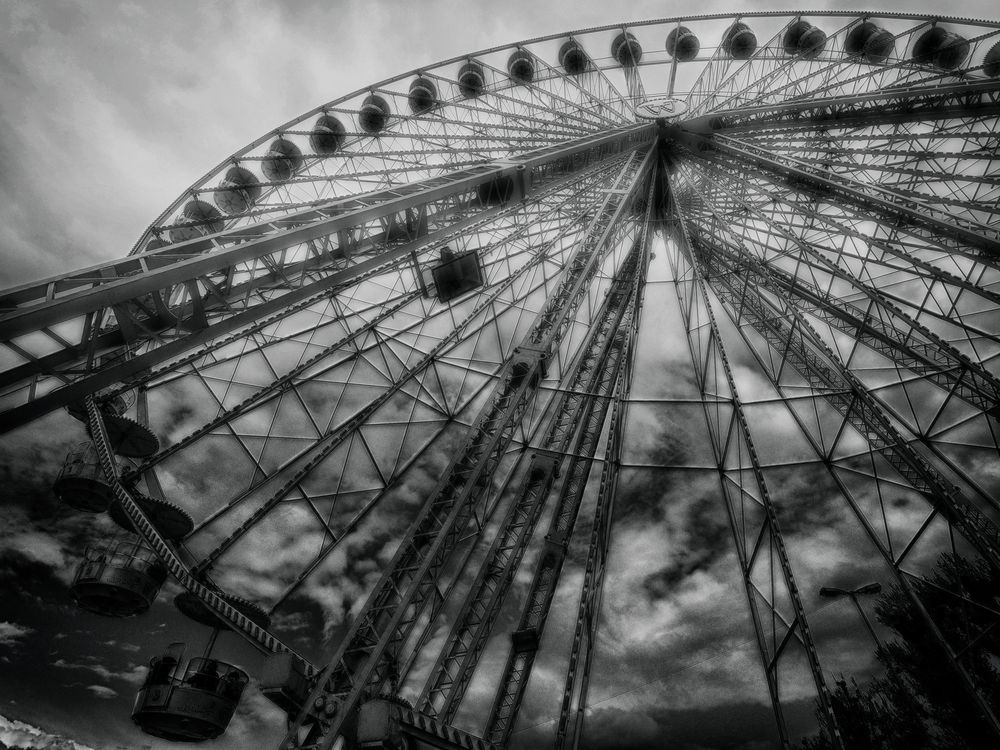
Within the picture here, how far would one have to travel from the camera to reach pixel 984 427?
1775 cm

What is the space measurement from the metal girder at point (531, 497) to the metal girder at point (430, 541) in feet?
9.04

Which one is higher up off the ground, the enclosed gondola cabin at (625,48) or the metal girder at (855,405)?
the enclosed gondola cabin at (625,48)

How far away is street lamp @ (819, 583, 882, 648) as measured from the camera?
1816 centimetres

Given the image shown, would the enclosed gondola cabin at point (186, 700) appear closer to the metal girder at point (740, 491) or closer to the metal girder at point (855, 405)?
the metal girder at point (740, 491)

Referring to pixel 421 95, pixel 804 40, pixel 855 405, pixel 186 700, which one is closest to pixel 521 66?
pixel 421 95

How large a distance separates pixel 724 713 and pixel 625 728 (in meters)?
3.75

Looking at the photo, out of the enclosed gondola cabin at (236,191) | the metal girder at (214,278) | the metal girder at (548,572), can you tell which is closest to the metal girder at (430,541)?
the metal girder at (214,278)

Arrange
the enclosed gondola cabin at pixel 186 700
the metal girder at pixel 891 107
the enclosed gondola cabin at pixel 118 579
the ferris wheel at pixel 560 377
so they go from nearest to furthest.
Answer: the enclosed gondola cabin at pixel 186 700, the ferris wheel at pixel 560 377, the enclosed gondola cabin at pixel 118 579, the metal girder at pixel 891 107

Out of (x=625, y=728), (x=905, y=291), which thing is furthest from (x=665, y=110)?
(x=625, y=728)

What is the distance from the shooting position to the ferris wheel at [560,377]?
452 inches

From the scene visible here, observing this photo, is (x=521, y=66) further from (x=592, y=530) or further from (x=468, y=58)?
(x=592, y=530)

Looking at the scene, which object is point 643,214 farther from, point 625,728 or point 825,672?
point 625,728

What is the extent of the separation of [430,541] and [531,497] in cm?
450

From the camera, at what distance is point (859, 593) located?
60.6 feet
